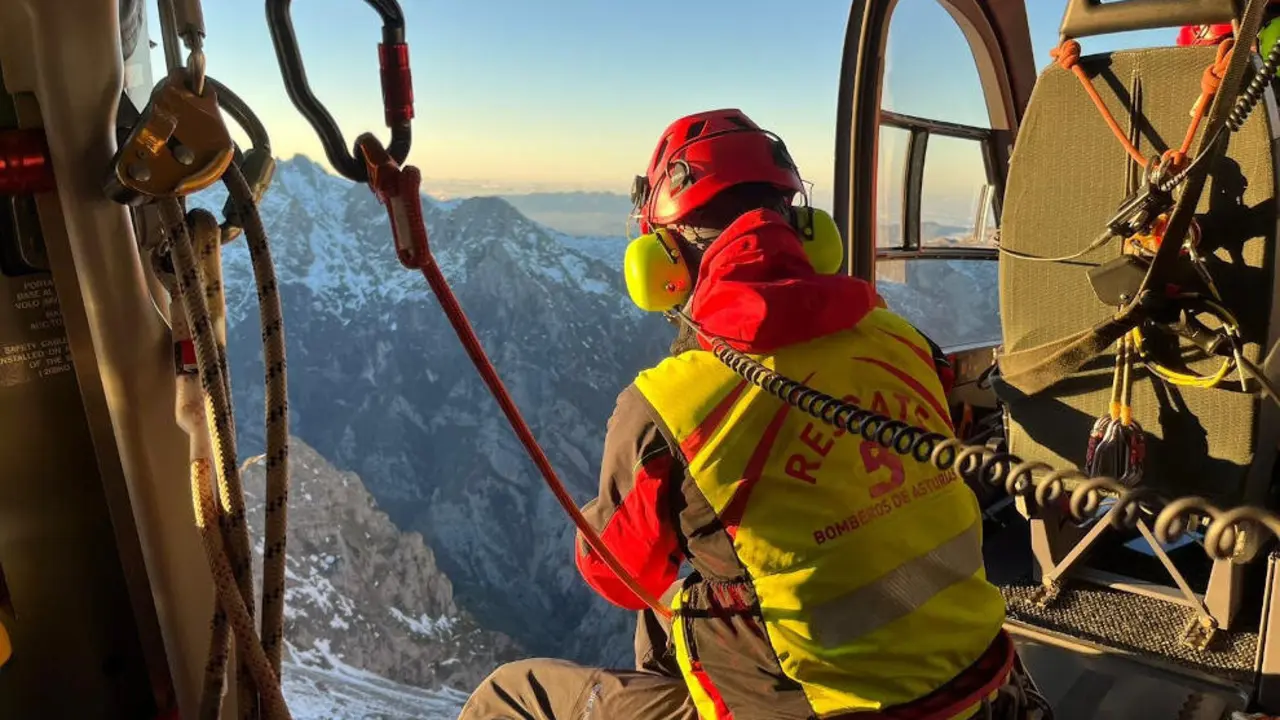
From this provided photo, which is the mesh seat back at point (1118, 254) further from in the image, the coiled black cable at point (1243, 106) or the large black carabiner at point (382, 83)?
the large black carabiner at point (382, 83)

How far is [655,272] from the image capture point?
59.6 inches

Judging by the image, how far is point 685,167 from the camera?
5.18 ft

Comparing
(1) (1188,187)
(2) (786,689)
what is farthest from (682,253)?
(1) (1188,187)

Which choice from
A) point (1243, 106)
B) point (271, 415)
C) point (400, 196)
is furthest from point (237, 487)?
point (1243, 106)

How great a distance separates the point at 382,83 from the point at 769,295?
1.75 feet

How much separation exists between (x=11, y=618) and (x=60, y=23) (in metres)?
0.59

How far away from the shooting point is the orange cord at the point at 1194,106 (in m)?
1.67

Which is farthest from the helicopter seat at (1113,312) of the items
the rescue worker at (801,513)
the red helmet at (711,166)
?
the red helmet at (711,166)

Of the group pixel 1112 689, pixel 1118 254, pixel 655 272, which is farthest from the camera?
pixel 1112 689

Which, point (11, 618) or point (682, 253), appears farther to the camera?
point (682, 253)

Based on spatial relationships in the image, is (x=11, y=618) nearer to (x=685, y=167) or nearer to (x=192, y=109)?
(x=192, y=109)

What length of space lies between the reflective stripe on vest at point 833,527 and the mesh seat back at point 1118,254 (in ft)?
2.47

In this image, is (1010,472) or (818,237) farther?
(818,237)

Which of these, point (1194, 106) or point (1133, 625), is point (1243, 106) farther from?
point (1133, 625)
